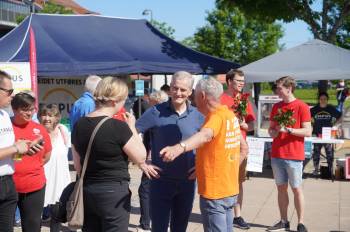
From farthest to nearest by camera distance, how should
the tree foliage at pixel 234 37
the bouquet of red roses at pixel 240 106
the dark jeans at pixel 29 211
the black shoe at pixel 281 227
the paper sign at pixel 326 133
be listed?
the tree foliage at pixel 234 37 < the paper sign at pixel 326 133 < the black shoe at pixel 281 227 < the bouquet of red roses at pixel 240 106 < the dark jeans at pixel 29 211

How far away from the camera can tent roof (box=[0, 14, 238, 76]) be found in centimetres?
1046

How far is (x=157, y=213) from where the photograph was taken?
4.54m

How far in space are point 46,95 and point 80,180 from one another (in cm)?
868

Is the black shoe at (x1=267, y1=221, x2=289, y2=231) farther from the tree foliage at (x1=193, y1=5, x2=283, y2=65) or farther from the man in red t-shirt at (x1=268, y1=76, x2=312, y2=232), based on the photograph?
the tree foliage at (x1=193, y1=5, x2=283, y2=65)

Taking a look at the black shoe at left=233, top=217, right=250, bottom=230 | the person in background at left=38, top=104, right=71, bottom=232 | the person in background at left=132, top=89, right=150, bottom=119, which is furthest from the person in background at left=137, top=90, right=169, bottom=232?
the person in background at left=132, top=89, right=150, bottom=119

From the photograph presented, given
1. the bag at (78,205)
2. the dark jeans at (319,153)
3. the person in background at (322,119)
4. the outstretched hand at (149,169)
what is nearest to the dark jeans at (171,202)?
the outstretched hand at (149,169)

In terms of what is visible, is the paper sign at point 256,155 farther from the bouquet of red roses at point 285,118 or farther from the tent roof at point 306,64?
the bouquet of red roses at point 285,118

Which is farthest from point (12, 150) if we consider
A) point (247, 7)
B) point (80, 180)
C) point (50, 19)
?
point (247, 7)

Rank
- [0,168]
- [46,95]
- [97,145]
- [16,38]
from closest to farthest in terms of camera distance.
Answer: [97,145] < [0,168] < [16,38] < [46,95]

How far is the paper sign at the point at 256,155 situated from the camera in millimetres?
10195

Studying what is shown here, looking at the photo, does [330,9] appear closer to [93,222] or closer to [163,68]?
[163,68]

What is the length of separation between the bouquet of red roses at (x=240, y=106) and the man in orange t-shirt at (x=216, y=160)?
183 centimetres

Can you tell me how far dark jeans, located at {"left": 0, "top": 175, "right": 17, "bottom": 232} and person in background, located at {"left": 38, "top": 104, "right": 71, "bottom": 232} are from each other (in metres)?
2.32

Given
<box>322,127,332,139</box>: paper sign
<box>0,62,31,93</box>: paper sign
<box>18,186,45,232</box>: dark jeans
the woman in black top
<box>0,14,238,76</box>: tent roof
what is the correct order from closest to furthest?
the woman in black top → <box>18,186,45,232</box>: dark jeans → <box>0,62,31,93</box>: paper sign → <box>0,14,238,76</box>: tent roof → <box>322,127,332,139</box>: paper sign
